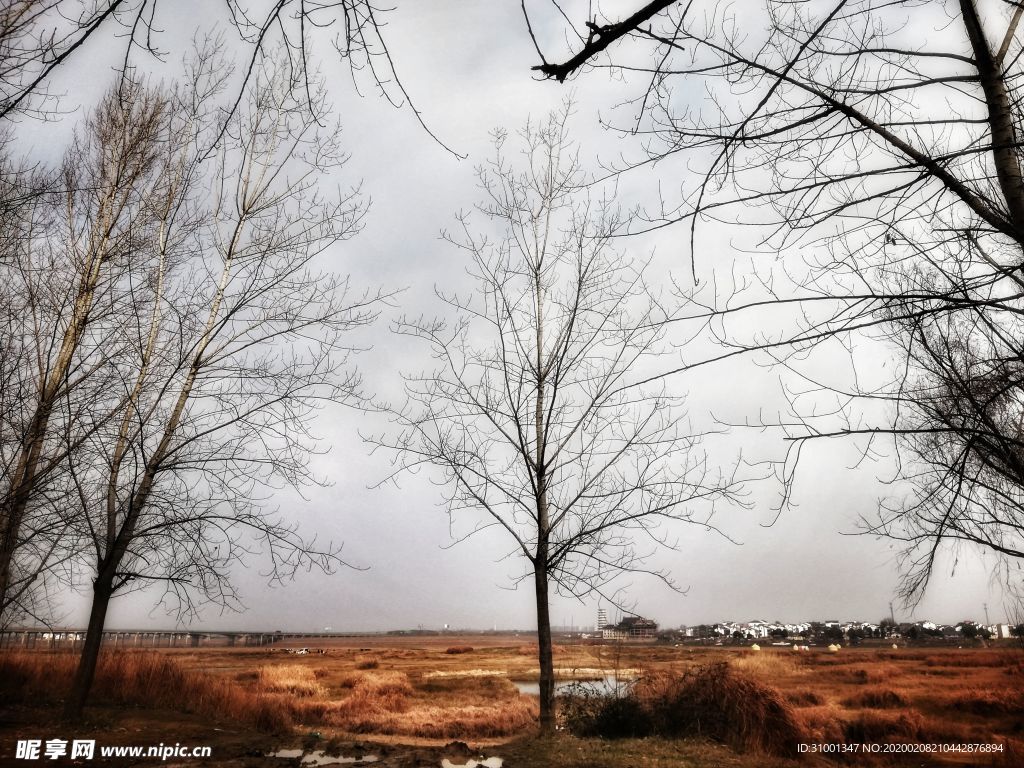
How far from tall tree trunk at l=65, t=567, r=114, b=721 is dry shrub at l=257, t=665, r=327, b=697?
13565mm

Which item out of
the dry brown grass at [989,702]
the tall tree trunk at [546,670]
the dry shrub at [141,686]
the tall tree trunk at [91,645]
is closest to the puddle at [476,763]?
the tall tree trunk at [546,670]

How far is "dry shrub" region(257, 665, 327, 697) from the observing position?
2028cm

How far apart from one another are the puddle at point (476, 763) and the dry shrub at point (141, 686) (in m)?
5.18

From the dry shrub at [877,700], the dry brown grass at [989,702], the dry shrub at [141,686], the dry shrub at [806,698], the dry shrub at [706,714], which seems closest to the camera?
the dry shrub at [706,714]

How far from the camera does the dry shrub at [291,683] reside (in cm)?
2028

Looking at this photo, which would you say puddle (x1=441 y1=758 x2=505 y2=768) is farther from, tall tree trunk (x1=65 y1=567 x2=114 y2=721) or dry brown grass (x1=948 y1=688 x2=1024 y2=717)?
dry brown grass (x1=948 y1=688 x2=1024 y2=717)

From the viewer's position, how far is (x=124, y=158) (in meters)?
10.1

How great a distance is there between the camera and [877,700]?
17391mm

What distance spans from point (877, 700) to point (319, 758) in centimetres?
1842

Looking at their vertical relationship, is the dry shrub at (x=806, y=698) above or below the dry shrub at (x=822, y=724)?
below

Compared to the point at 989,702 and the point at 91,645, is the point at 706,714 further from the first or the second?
the point at 989,702

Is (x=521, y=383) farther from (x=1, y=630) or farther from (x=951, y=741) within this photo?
(x=951, y=741)

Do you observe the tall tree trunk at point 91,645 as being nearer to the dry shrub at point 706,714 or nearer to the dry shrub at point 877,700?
the dry shrub at point 706,714

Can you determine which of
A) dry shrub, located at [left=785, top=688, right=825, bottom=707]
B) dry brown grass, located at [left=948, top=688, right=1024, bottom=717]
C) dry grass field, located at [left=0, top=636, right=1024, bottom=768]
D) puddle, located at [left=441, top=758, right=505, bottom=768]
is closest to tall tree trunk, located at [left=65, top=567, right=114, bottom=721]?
dry grass field, located at [left=0, top=636, right=1024, bottom=768]
